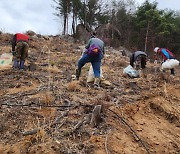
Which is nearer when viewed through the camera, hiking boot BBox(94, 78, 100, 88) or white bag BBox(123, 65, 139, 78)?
hiking boot BBox(94, 78, 100, 88)

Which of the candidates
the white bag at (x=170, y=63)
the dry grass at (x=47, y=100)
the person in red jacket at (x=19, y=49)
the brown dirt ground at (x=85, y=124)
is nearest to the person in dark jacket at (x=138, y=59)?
the white bag at (x=170, y=63)

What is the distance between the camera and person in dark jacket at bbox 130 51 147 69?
323 inches

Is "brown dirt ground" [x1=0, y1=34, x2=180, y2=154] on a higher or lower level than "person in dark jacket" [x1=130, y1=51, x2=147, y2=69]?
lower

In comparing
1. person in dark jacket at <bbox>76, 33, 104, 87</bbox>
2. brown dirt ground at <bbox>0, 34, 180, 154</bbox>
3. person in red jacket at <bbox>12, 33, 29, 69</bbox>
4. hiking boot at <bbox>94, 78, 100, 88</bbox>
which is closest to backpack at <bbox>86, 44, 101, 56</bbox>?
person in dark jacket at <bbox>76, 33, 104, 87</bbox>

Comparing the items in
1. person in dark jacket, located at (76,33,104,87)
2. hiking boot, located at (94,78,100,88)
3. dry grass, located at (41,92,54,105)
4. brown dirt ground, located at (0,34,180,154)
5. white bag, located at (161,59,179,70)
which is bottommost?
brown dirt ground, located at (0,34,180,154)

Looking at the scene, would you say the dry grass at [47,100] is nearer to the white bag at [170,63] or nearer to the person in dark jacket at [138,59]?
the person in dark jacket at [138,59]

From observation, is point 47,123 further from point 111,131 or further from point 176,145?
point 176,145

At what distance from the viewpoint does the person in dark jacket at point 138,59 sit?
820 centimetres

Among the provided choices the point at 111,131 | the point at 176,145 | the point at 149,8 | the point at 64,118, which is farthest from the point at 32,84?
the point at 149,8

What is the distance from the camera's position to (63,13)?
24.6 meters

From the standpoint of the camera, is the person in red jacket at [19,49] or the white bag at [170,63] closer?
the person in red jacket at [19,49]

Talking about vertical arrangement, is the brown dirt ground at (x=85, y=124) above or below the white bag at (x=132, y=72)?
below

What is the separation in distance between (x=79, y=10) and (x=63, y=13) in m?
1.29

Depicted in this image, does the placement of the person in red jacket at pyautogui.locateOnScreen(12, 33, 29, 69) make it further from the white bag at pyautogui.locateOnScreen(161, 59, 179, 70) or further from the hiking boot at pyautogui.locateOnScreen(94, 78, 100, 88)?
the white bag at pyautogui.locateOnScreen(161, 59, 179, 70)
